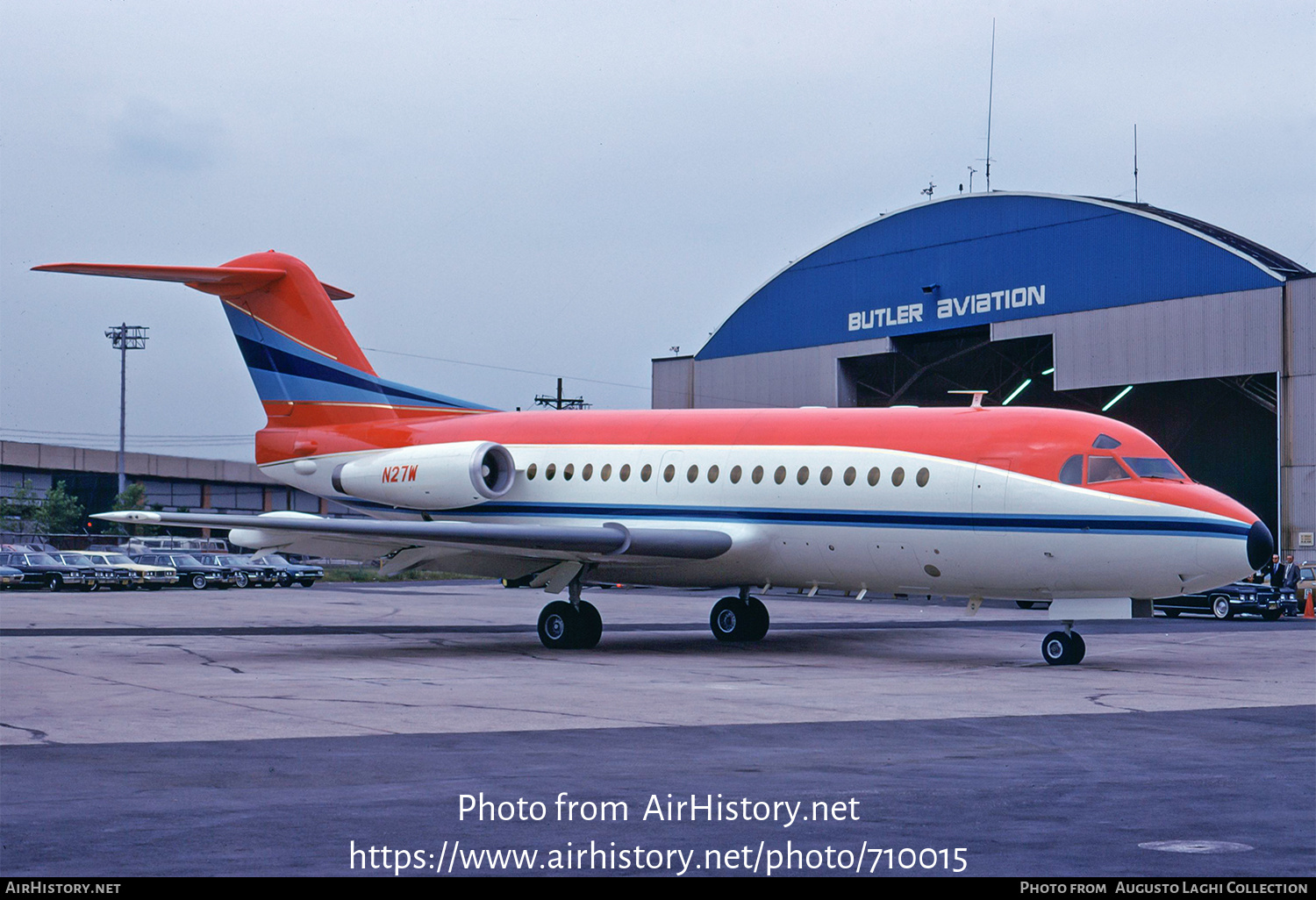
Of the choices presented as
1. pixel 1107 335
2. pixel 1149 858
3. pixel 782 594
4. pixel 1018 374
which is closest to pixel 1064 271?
pixel 1107 335

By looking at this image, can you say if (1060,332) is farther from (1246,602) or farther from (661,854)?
Answer: (661,854)

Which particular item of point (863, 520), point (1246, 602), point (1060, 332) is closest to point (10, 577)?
point (1060, 332)

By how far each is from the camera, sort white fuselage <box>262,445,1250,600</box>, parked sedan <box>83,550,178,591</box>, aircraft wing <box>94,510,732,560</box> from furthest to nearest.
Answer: parked sedan <box>83,550,178,591</box>
aircraft wing <box>94,510,732,560</box>
white fuselage <box>262,445,1250,600</box>

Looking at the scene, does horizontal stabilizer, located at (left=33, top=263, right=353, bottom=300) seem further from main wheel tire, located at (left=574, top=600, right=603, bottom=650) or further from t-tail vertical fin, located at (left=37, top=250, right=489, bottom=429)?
main wheel tire, located at (left=574, top=600, right=603, bottom=650)

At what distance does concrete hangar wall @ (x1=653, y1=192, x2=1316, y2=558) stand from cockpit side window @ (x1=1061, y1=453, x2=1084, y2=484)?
21.7 metres

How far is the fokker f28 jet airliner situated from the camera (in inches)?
705

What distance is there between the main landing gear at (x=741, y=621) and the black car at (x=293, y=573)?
28.8 meters

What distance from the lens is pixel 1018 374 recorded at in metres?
49.1

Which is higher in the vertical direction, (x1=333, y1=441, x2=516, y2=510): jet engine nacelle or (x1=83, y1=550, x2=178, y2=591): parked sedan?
(x1=333, y1=441, x2=516, y2=510): jet engine nacelle

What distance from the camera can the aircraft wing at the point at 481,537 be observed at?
1961 cm

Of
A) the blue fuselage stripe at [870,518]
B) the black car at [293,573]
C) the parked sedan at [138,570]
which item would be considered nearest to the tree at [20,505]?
the black car at [293,573]

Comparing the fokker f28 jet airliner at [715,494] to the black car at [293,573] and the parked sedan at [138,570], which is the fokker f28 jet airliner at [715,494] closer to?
the parked sedan at [138,570]

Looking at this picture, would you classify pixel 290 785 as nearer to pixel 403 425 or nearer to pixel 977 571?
pixel 977 571

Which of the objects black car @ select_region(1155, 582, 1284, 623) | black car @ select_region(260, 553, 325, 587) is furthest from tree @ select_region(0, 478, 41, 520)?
black car @ select_region(1155, 582, 1284, 623)
